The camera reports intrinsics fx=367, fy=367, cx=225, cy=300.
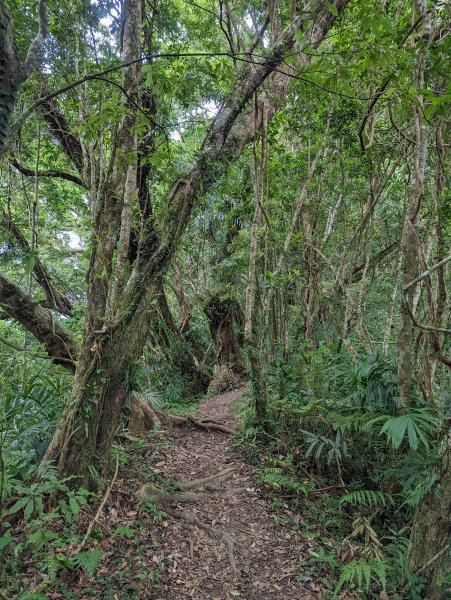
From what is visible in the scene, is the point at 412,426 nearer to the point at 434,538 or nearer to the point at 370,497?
the point at 434,538

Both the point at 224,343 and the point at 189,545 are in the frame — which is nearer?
the point at 189,545

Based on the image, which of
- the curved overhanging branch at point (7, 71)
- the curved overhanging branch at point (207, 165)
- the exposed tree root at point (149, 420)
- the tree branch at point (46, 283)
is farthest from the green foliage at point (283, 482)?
the tree branch at point (46, 283)

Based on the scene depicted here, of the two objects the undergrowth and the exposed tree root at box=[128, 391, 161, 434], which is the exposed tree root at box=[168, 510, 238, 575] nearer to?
the undergrowth

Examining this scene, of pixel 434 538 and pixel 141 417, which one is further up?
pixel 141 417

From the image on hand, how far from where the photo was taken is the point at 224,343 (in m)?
10.5

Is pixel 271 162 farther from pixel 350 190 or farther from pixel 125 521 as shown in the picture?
pixel 125 521

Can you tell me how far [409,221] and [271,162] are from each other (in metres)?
3.78

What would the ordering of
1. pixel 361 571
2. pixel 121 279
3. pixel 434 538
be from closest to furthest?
pixel 434 538 < pixel 361 571 < pixel 121 279

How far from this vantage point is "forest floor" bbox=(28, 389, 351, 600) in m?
3.04

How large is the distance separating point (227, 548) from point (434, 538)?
1.93 metres

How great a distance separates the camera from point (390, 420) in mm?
3520

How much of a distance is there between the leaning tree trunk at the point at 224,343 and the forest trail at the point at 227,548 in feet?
16.2

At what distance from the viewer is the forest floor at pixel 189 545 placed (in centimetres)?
304

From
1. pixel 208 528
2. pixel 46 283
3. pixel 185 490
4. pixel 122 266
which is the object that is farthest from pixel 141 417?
pixel 46 283
